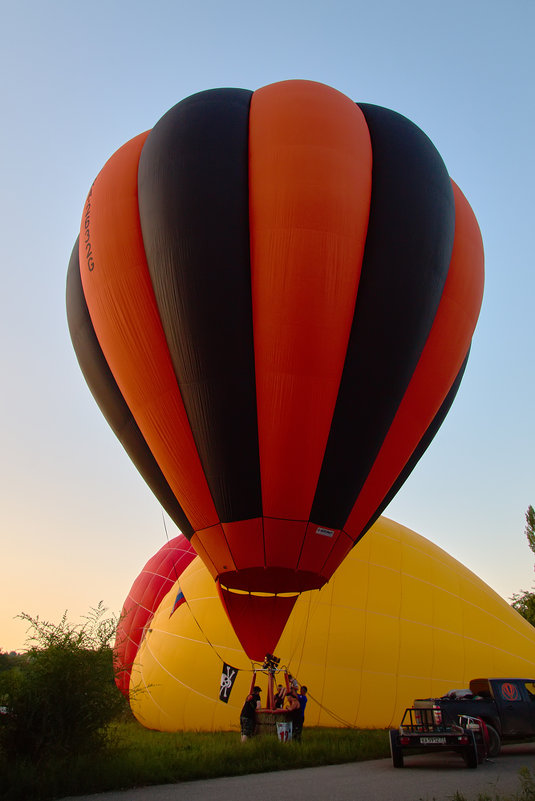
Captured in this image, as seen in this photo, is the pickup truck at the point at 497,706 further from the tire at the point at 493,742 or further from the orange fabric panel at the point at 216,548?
the orange fabric panel at the point at 216,548

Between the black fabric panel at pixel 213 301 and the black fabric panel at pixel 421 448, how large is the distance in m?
2.44

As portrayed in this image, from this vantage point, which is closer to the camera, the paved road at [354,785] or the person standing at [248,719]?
the paved road at [354,785]

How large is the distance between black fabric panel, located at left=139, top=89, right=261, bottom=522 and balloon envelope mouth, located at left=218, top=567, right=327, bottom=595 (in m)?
0.93

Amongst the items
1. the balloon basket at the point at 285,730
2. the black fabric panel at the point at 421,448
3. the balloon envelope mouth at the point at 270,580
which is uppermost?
the black fabric panel at the point at 421,448

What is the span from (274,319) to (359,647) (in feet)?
22.9

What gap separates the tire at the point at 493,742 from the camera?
7.93 m

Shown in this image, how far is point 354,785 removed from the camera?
5617mm

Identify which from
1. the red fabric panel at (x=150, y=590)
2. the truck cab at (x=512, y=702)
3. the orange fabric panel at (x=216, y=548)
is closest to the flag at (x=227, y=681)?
the orange fabric panel at (x=216, y=548)

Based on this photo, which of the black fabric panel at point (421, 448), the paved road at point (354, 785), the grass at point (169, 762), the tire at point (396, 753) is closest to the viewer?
Answer: the paved road at point (354, 785)

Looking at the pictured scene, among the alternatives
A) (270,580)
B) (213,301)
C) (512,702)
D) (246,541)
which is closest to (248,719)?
(270,580)

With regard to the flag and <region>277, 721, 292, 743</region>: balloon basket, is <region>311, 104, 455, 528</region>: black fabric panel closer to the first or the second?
<region>277, 721, 292, 743</region>: balloon basket

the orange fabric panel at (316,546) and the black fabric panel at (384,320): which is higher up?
the black fabric panel at (384,320)

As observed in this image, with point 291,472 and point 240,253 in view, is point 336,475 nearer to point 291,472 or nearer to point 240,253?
point 291,472

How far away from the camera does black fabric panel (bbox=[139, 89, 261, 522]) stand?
820 cm
